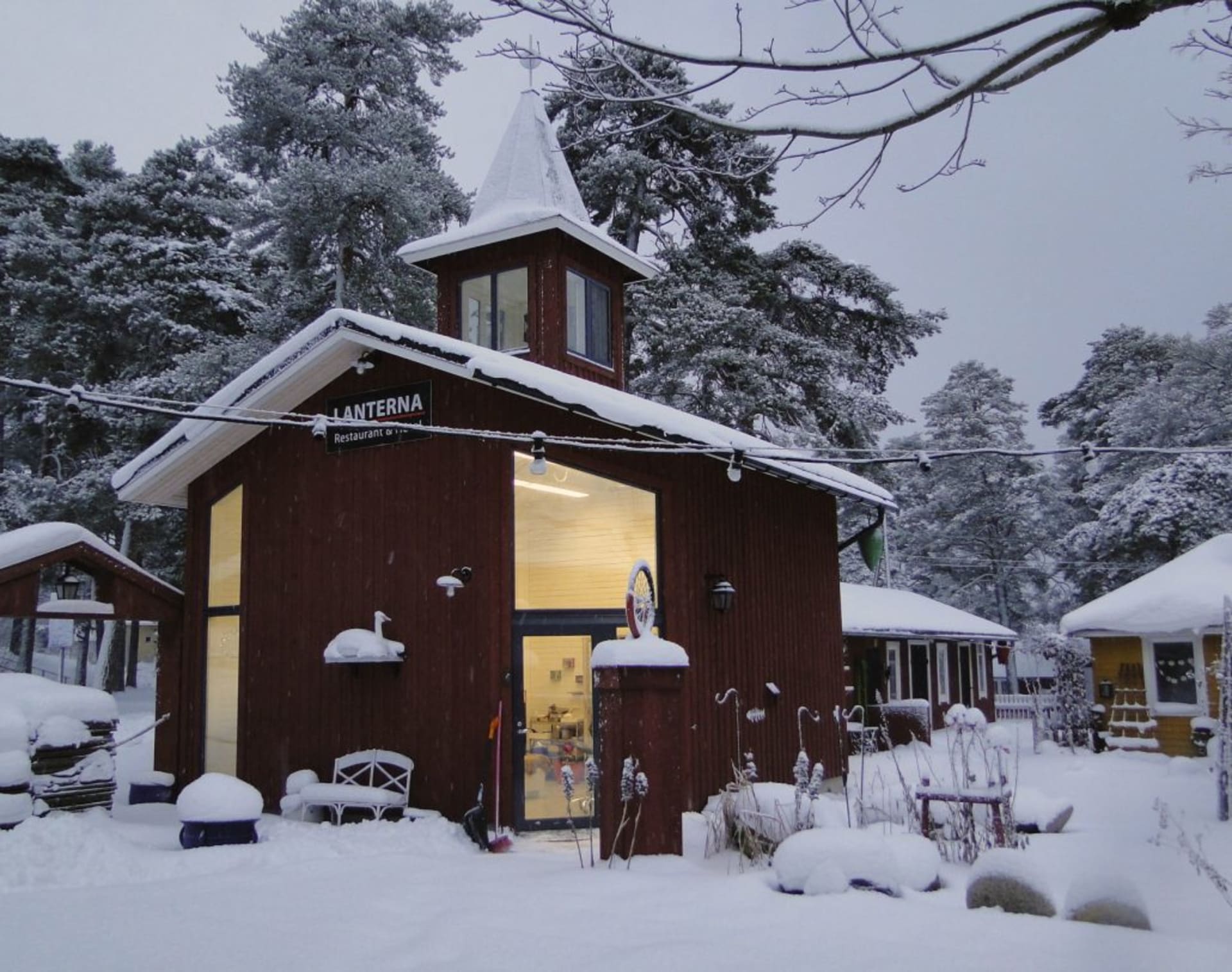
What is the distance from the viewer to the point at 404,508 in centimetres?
1108

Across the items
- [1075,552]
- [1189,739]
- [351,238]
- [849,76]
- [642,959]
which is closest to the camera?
[849,76]

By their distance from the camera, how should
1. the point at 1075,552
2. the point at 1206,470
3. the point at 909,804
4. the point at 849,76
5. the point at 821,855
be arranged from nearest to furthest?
the point at 849,76 < the point at 821,855 < the point at 909,804 < the point at 1206,470 < the point at 1075,552

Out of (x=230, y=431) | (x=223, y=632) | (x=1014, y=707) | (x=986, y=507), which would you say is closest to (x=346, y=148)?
(x=230, y=431)

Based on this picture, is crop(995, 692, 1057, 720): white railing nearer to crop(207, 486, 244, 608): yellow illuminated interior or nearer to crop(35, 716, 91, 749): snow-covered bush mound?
crop(207, 486, 244, 608): yellow illuminated interior

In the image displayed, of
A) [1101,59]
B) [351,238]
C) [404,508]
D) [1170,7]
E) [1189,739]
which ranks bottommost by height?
[1189,739]

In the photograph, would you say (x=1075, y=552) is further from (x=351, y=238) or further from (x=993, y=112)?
(x=993, y=112)

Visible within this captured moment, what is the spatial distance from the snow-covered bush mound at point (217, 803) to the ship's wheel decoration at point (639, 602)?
11.8ft

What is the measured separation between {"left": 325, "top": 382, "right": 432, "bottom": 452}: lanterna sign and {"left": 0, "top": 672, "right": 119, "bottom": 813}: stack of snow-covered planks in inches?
140

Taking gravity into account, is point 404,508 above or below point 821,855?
above

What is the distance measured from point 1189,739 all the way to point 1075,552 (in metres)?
15.0

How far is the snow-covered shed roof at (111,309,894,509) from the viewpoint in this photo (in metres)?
9.88

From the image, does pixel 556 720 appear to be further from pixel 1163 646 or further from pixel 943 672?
pixel 943 672

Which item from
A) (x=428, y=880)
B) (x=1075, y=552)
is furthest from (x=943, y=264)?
(x=1075, y=552)

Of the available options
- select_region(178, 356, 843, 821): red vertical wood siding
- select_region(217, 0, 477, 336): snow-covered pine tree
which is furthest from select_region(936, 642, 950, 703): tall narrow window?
select_region(217, 0, 477, 336): snow-covered pine tree
